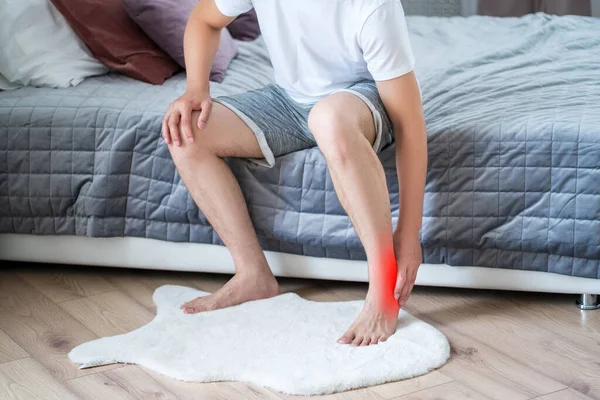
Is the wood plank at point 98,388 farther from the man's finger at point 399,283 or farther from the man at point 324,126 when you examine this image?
the man's finger at point 399,283

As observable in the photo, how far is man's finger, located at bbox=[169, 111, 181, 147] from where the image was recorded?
197 centimetres

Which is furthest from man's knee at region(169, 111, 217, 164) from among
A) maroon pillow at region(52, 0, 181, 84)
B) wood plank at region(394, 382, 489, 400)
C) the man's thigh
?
wood plank at region(394, 382, 489, 400)

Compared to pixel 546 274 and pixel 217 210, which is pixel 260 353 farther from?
pixel 546 274

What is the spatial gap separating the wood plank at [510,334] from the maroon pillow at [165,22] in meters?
0.92

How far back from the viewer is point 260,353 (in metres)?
1.75

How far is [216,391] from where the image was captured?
1.62 m

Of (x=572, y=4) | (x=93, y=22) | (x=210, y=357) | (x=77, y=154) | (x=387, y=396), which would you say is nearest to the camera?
(x=387, y=396)

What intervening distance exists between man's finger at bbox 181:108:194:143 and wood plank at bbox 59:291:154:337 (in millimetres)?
408

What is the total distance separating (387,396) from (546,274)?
56 cm

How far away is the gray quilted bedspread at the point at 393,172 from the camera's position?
1895 millimetres

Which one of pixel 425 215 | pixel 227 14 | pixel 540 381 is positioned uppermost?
pixel 227 14

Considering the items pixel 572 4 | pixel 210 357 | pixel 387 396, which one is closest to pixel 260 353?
pixel 210 357

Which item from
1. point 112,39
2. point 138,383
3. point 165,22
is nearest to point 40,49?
point 112,39

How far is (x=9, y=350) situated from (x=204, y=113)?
0.65 metres
